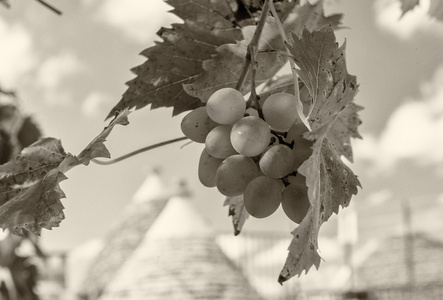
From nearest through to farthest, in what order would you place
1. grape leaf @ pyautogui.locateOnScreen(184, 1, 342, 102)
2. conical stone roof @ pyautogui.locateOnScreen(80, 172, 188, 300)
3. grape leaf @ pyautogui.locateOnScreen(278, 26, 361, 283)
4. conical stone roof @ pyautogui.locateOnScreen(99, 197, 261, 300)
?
grape leaf @ pyautogui.locateOnScreen(278, 26, 361, 283) → grape leaf @ pyautogui.locateOnScreen(184, 1, 342, 102) → conical stone roof @ pyautogui.locateOnScreen(99, 197, 261, 300) → conical stone roof @ pyautogui.locateOnScreen(80, 172, 188, 300)

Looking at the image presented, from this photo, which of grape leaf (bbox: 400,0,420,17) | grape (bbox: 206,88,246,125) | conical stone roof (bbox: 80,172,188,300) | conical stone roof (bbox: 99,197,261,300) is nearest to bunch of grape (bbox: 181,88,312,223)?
grape (bbox: 206,88,246,125)

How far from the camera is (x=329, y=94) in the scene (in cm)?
27

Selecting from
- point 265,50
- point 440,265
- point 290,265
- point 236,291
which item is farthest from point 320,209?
point 440,265

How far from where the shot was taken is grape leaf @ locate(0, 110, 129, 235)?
12.1 inches

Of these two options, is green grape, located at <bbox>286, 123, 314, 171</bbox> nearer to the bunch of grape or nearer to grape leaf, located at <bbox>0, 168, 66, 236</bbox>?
the bunch of grape

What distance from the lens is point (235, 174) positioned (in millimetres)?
311

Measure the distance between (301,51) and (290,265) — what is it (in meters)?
0.09

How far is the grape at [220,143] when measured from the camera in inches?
12.6

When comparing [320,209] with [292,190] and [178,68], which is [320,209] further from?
[178,68]

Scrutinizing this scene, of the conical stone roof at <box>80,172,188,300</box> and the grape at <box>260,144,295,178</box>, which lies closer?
the grape at <box>260,144,295,178</box>

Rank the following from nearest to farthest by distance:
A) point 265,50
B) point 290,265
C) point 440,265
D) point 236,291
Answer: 1. point 290,265
2. point 265,50
3. point 236,291
4. point 440,265

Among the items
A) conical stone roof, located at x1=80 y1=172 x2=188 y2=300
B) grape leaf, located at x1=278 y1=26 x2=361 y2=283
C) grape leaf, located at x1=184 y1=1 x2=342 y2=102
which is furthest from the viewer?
conical stone roof, located at x1=80 y1=172 x2=188 y2=300

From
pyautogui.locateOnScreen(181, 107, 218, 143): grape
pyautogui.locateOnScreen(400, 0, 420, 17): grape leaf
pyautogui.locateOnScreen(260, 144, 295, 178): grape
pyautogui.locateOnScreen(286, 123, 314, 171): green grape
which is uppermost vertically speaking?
pyautogui.locateOnScreen(400, 0, 420, 17): grape leaf

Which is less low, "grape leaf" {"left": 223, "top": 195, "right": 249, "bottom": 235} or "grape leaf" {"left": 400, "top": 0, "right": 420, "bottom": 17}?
"grape leaf" {"left": 400, "top": 0, "right": 420, "bottom": 17}
